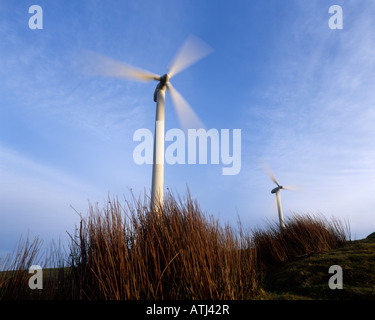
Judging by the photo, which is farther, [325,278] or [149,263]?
[325,278]

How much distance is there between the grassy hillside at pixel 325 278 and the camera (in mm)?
6434

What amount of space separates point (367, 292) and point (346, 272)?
1.31m

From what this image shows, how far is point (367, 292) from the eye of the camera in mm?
6309

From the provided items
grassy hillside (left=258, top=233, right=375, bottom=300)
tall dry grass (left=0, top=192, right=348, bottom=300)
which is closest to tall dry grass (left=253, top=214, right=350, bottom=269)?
grassy hillside (left=258, top=233, right=375, bottom=300)

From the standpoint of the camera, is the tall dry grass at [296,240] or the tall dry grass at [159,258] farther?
the tall dry grass at [296,240]

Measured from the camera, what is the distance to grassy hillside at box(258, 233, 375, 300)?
21.1 ft

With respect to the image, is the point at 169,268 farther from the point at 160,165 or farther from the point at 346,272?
the point at 346,272

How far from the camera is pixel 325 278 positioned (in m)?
7.58
